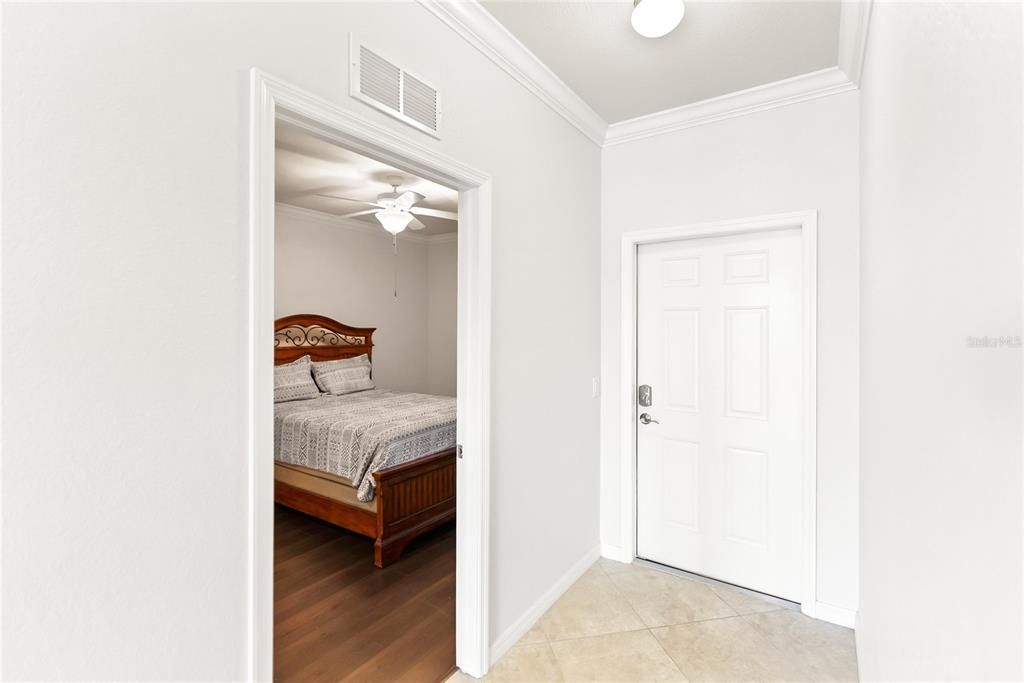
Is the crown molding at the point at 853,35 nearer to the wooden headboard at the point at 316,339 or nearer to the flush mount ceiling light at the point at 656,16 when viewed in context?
the flush mount ceiling light at the point at 656,16

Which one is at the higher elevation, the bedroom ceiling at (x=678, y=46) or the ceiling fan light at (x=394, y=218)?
the bedroom ceiling at (x=678, y=46)

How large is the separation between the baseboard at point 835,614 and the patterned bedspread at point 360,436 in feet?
7.87

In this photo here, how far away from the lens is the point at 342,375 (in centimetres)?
507

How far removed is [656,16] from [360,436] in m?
2.77

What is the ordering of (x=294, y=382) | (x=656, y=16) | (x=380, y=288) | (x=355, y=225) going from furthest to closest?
(x=380, y=288) < (x=355, y=225) < (x=294, y=382) < (x=656, y=16)

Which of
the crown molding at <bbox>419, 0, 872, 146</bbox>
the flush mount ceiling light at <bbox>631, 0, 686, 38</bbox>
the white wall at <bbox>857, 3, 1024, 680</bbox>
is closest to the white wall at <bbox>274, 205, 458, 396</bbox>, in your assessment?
the crown molding at <bbox>419, 0, 872, 146</bbox>

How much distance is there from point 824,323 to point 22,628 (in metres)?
2.94

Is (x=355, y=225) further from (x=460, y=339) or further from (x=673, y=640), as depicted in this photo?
(x=673, y=640)

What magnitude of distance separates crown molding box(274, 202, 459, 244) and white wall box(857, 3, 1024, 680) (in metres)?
4.76

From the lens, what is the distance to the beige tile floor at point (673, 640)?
2059 millimetres

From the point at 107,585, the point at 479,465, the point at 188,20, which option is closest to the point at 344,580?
the point at 479,465

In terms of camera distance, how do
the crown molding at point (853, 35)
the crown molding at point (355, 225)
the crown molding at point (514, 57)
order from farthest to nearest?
the crown molding at point (355, 225), the crown molding at point (514, 57), the crown molding at point (853, 35)

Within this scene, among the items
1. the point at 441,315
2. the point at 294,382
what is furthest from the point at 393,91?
the point at 441,315

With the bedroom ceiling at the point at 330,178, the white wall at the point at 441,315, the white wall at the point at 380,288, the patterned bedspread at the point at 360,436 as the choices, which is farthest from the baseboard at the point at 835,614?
the white wall at the point at 441,315
